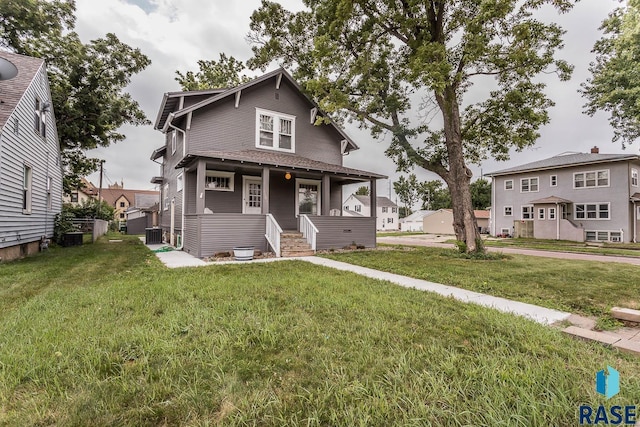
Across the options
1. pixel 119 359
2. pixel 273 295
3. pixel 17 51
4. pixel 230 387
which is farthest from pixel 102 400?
pixel 17 51

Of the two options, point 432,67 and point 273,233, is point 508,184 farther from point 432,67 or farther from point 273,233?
point 273,233

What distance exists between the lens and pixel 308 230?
11.6m

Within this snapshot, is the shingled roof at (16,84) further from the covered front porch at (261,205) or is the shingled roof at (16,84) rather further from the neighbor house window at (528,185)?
the neighbor house window at (528,185)

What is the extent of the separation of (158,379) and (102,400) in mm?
379

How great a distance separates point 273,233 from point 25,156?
8.56 metres

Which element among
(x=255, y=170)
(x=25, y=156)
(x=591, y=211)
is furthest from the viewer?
(x=591, y=211)

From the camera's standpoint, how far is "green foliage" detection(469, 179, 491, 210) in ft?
161

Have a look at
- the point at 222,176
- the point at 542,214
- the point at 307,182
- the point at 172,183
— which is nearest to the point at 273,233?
the point at 222,176

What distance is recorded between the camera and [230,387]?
215cm

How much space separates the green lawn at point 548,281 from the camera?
467 cm

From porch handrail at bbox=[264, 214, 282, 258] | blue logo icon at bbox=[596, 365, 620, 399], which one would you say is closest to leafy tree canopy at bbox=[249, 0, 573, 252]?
porch handrail at bbox=[264, 214, 282, 258]

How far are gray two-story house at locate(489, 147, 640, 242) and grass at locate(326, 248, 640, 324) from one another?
14544mm

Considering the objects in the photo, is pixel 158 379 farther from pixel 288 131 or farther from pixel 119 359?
pixel 288 131

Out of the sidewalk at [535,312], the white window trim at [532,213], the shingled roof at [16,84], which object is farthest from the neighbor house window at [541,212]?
the shingled roof at [16,84]
